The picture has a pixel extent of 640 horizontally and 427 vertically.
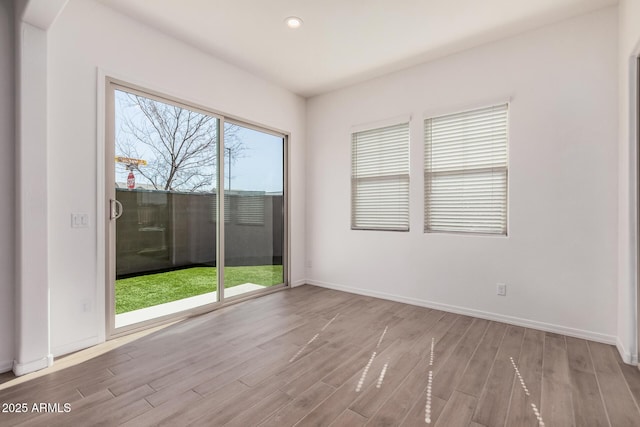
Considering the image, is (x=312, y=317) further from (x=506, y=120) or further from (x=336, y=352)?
(x=506, y=120)

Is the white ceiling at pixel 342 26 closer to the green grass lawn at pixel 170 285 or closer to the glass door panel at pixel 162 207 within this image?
the glass door panel at pixel 162 207

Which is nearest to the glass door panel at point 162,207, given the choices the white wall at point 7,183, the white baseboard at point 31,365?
the white baseboard at point 31,365

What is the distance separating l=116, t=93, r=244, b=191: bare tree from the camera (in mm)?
2982

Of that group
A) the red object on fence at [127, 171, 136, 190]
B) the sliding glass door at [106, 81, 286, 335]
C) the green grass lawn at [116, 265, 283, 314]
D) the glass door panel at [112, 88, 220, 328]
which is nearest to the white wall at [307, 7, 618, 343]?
the sliding glass door at [106, 81, 286, 335]

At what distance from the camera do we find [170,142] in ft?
10.8

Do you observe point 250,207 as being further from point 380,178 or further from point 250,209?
point 380,178

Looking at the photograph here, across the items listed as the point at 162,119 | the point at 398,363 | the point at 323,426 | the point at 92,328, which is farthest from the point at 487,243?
the point at 92,328

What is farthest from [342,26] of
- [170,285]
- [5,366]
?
[5,366]

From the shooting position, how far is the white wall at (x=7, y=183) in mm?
2207

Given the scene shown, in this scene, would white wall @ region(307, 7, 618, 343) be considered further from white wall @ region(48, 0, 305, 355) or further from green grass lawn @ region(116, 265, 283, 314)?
A: white wall @ region(48, 0, 305, 355)

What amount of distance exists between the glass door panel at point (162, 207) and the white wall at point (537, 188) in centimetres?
230

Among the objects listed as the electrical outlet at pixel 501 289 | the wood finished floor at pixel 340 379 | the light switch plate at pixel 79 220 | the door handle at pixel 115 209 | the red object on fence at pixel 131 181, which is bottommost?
the wood finished floor at pixel 340 379

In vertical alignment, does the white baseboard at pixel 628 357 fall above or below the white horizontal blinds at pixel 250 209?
below

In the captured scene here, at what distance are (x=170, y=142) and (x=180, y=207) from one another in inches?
27.4
